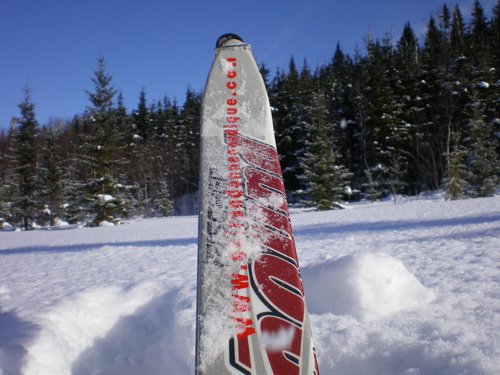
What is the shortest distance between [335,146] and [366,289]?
85.7 ft

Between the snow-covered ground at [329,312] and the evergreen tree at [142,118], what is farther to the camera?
the evergreen tree at [142,118]

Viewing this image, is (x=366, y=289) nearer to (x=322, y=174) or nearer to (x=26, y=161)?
(x=322, y=174)

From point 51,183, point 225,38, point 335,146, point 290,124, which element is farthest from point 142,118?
point 225,38

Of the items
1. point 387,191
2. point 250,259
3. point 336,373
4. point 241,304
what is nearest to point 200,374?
point 241,304

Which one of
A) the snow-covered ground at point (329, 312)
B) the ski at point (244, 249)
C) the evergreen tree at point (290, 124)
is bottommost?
the snow-covered ground at point (329, 312)

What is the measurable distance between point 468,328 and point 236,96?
2428 mm

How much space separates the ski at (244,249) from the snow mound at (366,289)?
87 centimetres

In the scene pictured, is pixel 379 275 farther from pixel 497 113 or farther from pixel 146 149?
pixel 146 149

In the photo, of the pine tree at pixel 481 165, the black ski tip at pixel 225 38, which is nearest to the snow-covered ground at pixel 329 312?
the black ski tip at pixel 225 38

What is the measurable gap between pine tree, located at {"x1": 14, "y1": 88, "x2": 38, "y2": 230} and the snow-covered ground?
19.5m

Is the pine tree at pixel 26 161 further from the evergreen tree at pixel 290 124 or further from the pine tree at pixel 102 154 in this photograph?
the evergreen tree at pixel 290 124

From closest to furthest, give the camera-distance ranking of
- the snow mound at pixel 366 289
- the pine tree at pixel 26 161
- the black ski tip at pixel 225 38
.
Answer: the snow mound at pixel 366 289, the black ski tip at pixel 225 38, the pine tree at pixel 26 161

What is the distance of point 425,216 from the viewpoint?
24.6ft

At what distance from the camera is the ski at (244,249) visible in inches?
72.8
